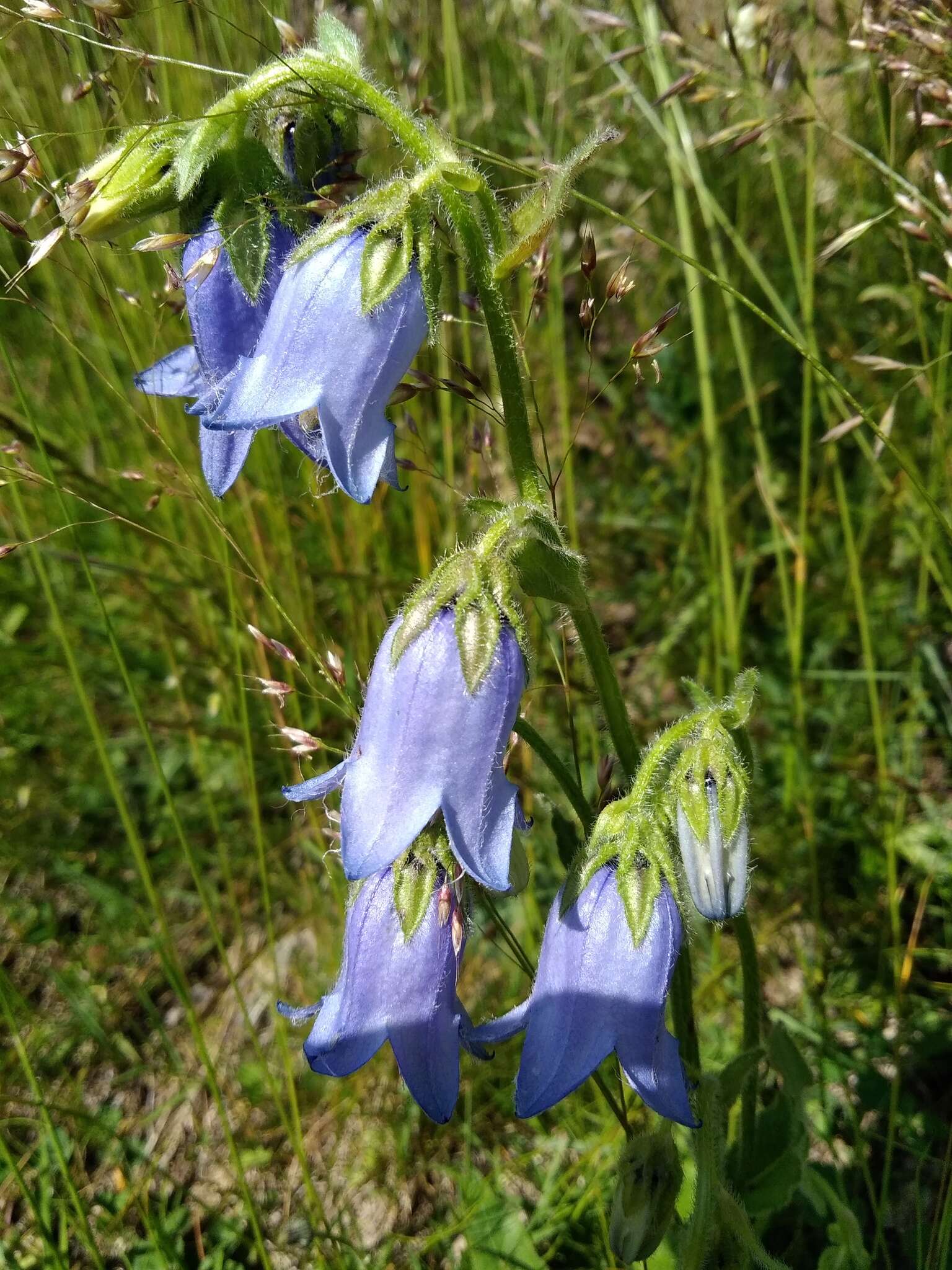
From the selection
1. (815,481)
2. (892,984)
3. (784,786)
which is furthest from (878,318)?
(892,984)

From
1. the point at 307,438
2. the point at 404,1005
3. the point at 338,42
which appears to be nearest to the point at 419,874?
the point at 404,1005

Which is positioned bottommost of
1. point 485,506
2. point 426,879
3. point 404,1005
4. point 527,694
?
point 527,694

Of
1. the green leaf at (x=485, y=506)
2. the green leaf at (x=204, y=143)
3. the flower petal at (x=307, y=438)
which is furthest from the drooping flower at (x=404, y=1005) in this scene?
the green leaf at (x=204, y=143)

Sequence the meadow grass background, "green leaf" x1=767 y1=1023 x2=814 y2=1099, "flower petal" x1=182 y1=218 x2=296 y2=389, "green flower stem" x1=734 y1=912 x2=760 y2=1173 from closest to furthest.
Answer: "flower petal" x1=182 y1=218 x2=296 y2=389 → "green flower stem" x1=734 y1=912 x2=760 y2=1173 → "green leaf" x1=767 y1=1023 x2=814 y2=1099 → the meadow grass background

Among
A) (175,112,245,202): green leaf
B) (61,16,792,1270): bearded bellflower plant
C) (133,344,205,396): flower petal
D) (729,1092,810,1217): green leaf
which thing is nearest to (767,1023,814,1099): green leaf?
(729,1092,810,1217): green leaf

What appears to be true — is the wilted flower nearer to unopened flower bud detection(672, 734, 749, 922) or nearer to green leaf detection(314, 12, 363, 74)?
unopened flower bud detection(672, 734, 749, 922)

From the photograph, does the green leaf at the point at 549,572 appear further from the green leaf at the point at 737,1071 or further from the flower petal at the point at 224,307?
the green leaf at the point at 737,1071

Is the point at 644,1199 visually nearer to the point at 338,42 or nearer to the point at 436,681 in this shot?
the point at 436,681
